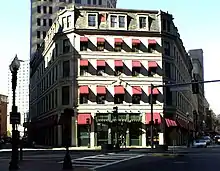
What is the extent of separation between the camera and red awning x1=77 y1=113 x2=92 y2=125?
6172 cm

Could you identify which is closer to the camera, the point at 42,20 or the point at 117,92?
the point at 117,92

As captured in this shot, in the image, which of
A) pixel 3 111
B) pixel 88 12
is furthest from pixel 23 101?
pixel 88 12

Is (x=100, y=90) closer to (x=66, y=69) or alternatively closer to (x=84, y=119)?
(x=84, y=119)

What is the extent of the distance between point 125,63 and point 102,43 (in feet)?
14.3

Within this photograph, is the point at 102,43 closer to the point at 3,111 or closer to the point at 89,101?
the point at 89,101

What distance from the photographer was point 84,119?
203 ft

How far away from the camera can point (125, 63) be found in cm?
6456

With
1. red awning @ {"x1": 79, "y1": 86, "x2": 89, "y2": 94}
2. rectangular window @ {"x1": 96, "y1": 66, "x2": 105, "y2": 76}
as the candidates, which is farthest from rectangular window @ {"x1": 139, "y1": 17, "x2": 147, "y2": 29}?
red awning @ {"x1": 79, "y1": 86, "x2": 89, "y2": 94}

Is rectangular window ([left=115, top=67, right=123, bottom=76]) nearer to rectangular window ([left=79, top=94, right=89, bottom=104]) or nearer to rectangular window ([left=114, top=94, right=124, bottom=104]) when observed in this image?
rectangular window ([left=114, top=94, right=124, bottom=104])

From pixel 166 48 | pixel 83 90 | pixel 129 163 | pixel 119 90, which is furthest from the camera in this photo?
pixel 166 48

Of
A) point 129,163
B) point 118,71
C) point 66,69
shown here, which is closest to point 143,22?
point 118,71

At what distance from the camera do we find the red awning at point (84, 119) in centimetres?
6172

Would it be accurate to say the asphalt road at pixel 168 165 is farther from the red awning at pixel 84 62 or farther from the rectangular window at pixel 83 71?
the rectangular window at pixel 83 71

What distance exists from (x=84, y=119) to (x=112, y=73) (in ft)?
25.4
